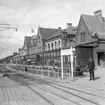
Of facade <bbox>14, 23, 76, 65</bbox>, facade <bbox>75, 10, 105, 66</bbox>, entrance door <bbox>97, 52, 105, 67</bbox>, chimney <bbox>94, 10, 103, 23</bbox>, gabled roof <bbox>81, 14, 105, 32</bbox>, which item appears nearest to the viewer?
facade <bbox>75, 10, 105, 66</bbox>

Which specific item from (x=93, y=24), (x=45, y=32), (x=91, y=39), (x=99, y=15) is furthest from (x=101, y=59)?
(x=45, y=32)

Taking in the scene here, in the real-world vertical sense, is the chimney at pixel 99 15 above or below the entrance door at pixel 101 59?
above

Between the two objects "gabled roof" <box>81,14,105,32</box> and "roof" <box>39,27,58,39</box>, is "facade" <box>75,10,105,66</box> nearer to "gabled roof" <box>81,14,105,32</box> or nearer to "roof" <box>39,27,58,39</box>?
"gabled roof" <box>81,14,105,32</box>

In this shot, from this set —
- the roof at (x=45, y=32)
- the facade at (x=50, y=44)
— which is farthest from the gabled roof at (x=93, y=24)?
the roof at (x=45, y=32)

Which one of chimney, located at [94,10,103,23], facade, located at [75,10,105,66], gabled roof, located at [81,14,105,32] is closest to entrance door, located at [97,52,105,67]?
facade, located at [75,10,105,66]

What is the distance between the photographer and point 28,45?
243 ft

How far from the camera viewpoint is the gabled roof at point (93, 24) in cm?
3512

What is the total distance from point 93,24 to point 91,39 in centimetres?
520

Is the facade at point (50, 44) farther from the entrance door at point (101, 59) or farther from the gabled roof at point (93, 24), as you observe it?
the entrance door at point (101, 59)

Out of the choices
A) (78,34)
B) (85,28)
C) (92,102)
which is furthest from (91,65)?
(78,34)

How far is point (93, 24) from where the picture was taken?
36.5 meters

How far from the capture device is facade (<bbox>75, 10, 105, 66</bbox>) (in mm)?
29172

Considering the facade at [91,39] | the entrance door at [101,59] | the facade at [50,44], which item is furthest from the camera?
the facade at [50,44]

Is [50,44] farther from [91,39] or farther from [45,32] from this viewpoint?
[91,39]
